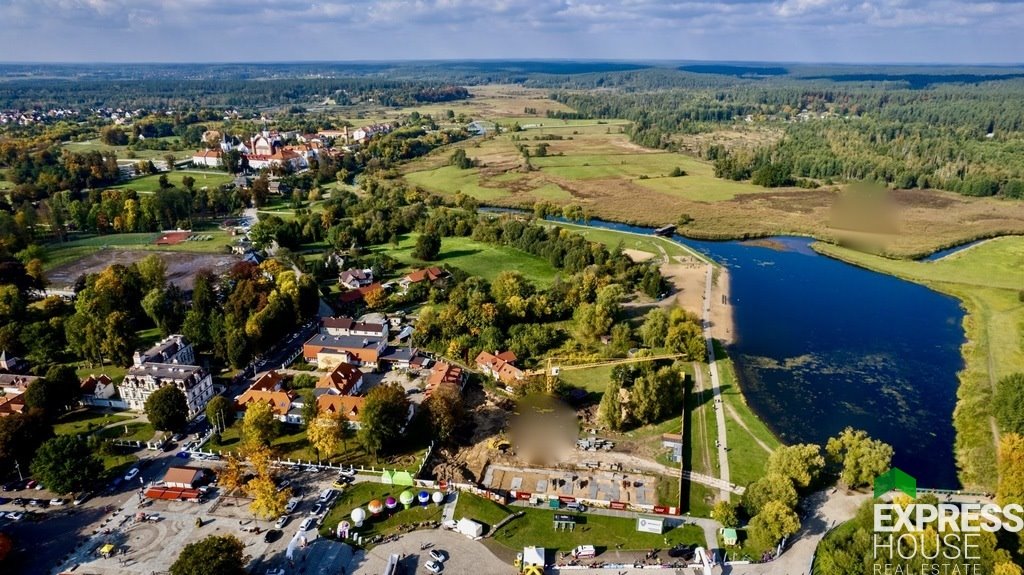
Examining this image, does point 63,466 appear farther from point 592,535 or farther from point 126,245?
point 126,245

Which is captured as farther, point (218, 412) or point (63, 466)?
point (218, 412)

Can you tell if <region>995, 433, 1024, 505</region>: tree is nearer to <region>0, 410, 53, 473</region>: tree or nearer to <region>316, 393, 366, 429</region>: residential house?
<region>316, 393, 366, 429</region>: residential house

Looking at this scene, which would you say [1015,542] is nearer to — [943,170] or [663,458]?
[663,458]

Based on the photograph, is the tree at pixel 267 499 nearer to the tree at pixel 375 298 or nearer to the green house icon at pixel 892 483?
the tree at pixel 375 298

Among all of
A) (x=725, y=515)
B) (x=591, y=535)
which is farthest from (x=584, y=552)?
(x=725, y=515)

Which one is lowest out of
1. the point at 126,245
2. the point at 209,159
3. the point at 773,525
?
the point at 773,525

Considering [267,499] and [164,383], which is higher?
[164,383]

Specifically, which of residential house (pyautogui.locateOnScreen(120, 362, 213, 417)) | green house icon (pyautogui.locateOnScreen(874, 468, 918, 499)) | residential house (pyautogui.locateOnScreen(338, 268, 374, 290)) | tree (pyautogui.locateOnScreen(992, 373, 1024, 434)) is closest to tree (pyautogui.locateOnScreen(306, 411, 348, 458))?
residential house (pyautogui.locateOnScreen(120, 362, 213, 417))

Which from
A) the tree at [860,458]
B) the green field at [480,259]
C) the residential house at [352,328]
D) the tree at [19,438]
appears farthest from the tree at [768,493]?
the tree at [19,438]
